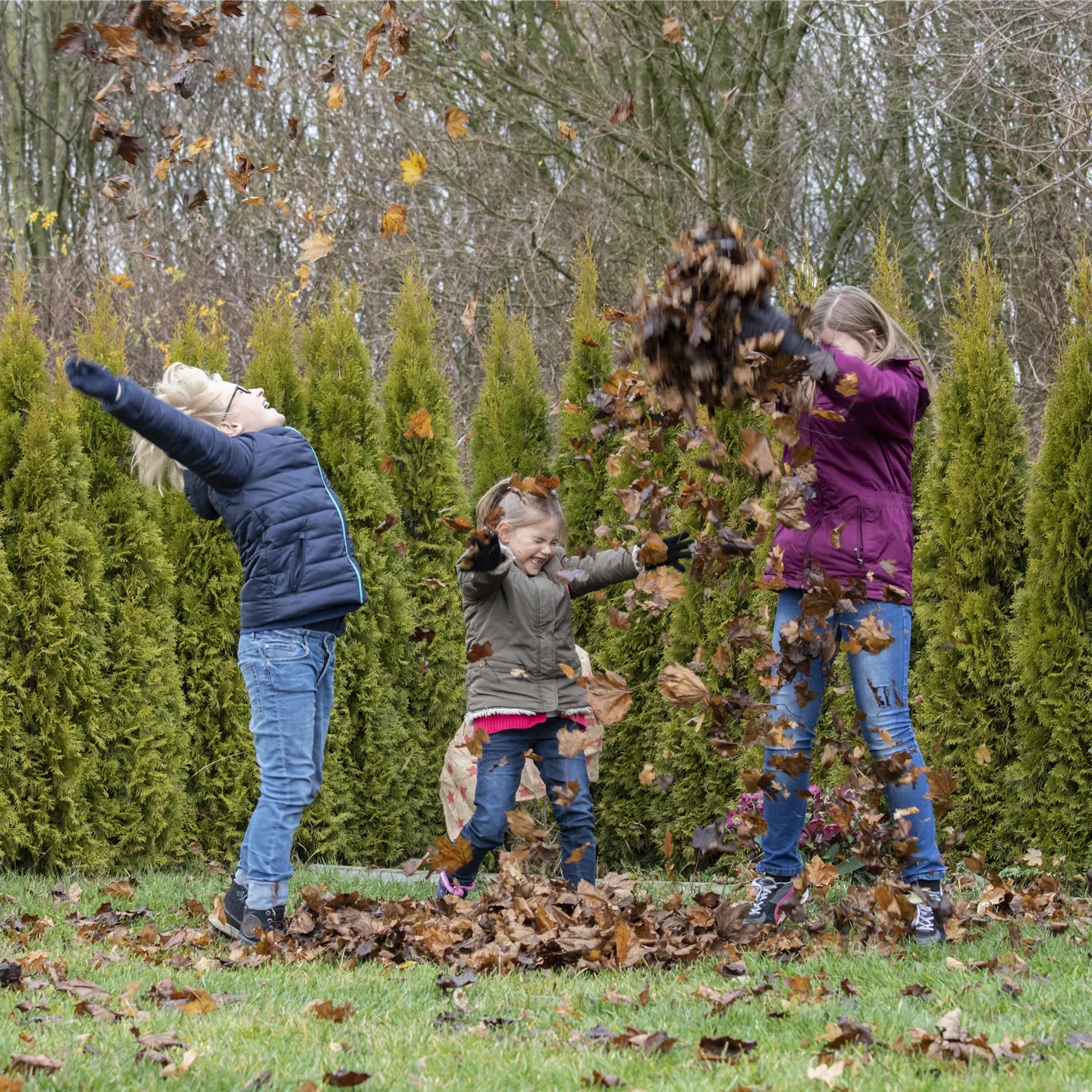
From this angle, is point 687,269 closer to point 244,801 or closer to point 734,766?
point 734,766

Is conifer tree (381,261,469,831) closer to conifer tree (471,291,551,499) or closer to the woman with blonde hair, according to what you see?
conifer tree (471,291,551,499)

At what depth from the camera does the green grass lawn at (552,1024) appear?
8.04ft

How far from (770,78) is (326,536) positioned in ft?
26.5

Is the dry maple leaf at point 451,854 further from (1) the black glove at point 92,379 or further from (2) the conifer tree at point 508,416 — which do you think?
(2) the conifer tree at point 508,416

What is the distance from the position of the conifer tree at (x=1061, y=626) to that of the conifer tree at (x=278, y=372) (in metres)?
3.59

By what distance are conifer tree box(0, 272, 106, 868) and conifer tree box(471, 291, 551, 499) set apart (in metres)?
2.03

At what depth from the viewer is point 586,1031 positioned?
2.82m

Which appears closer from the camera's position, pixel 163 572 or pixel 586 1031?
pixel 586 1031

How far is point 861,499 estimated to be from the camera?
3809mm

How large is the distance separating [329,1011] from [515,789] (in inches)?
59.6

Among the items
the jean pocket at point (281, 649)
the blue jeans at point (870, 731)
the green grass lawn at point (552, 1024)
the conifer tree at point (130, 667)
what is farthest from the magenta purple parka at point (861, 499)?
the conifer tree at point (130, 667)

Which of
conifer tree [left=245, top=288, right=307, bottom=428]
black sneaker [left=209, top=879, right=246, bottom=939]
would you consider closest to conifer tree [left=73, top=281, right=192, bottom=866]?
conifer tree [left=245, top=288, right=307, bottom=428]

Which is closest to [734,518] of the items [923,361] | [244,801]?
[923,361]

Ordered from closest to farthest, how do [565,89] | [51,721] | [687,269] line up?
1. [687,269]
2. [51,721]
3. [565,89]
